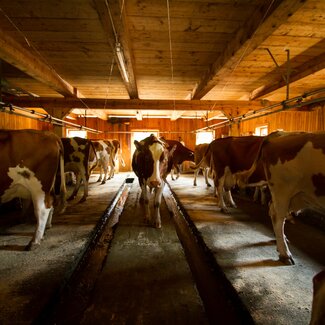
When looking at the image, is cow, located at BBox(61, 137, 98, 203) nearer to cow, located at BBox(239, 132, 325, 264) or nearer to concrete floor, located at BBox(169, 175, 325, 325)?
concrete floor, located at BBox(169, 175, 325, 325)

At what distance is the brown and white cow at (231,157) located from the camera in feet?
15.0

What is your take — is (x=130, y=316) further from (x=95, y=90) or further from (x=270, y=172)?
(x=95, y=90)

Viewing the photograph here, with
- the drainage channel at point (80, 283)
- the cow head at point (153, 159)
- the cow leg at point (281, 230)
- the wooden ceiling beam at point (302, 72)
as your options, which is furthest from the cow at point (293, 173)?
the wooden ceiling beam at point (302, 72)

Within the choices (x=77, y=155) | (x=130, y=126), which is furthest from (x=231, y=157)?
(x=130, y=126)

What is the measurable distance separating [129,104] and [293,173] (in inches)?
208

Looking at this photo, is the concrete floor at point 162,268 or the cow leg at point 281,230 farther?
the cow leg at point 281,230

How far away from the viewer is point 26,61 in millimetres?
3830

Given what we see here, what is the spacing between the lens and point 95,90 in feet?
22.4

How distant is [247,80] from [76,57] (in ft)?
13.0

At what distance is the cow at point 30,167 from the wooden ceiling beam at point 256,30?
110 inches

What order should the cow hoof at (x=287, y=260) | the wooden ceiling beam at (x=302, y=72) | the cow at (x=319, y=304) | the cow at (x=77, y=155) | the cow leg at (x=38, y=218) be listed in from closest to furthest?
the cow at (x=319, y=304), the cow hoof at (x=287, y=260), the cow leg at (x=38, y=218), the wooden ceiling beam at (x=302, y=72), the cow at (x=77, y=155)

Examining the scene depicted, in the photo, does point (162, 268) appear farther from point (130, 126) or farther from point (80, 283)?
point (130, 126)

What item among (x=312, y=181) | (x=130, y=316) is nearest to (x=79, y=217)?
(x=130, y=316)

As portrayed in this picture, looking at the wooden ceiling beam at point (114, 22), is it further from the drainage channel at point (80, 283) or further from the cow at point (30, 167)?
the drainage channel at point (80, 283)
